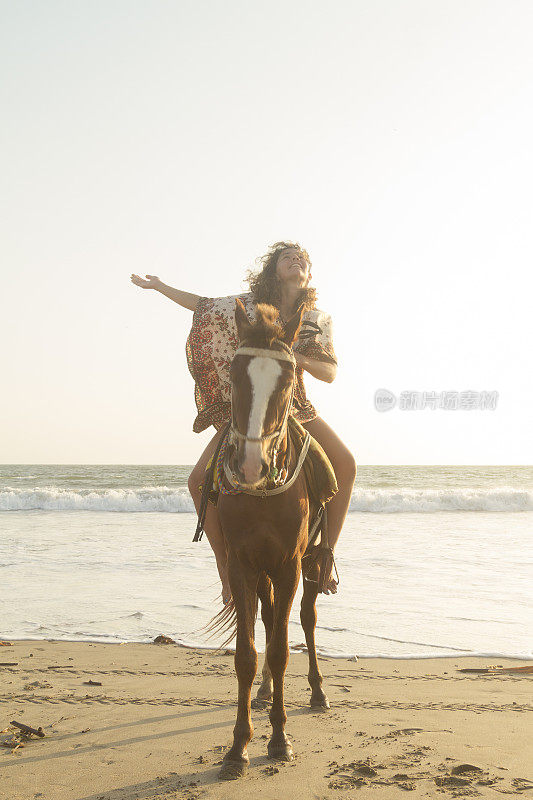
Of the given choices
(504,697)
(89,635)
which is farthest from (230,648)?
(504,697)

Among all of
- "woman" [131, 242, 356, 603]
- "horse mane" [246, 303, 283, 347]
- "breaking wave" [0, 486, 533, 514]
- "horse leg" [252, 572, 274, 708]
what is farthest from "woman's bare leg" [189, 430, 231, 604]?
"breaking wave" [0, 486, 533, 514]

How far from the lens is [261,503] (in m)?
3.56

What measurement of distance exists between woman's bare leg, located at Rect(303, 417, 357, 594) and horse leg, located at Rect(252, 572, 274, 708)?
0.64 meters

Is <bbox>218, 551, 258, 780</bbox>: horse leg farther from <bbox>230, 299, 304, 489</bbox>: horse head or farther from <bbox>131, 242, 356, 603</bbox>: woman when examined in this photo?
<bbox>131, 242, 356, 603</bbox>: woman

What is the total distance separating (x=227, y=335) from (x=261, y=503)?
4.26 feet

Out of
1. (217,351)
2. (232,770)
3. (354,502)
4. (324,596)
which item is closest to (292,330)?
(217,351)

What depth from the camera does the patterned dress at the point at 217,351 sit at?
4.41 meters

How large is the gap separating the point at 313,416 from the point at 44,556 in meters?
8.44

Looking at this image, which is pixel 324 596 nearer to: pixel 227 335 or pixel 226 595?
pixel 226 595

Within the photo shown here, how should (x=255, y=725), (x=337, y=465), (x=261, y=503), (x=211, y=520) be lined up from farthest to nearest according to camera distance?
1. (x=337, y=465)
2. (x=211, y=520)
3. (x=255, y=725)
4. (x=261, y=503)

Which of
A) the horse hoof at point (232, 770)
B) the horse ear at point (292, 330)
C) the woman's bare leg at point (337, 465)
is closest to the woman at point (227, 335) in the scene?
the woman's bare leg at point (337, 465)

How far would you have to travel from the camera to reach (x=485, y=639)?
6.75 meters

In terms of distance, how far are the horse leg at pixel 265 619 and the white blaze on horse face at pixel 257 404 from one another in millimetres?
1282

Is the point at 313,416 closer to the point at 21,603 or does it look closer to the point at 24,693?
the point at 24,693
